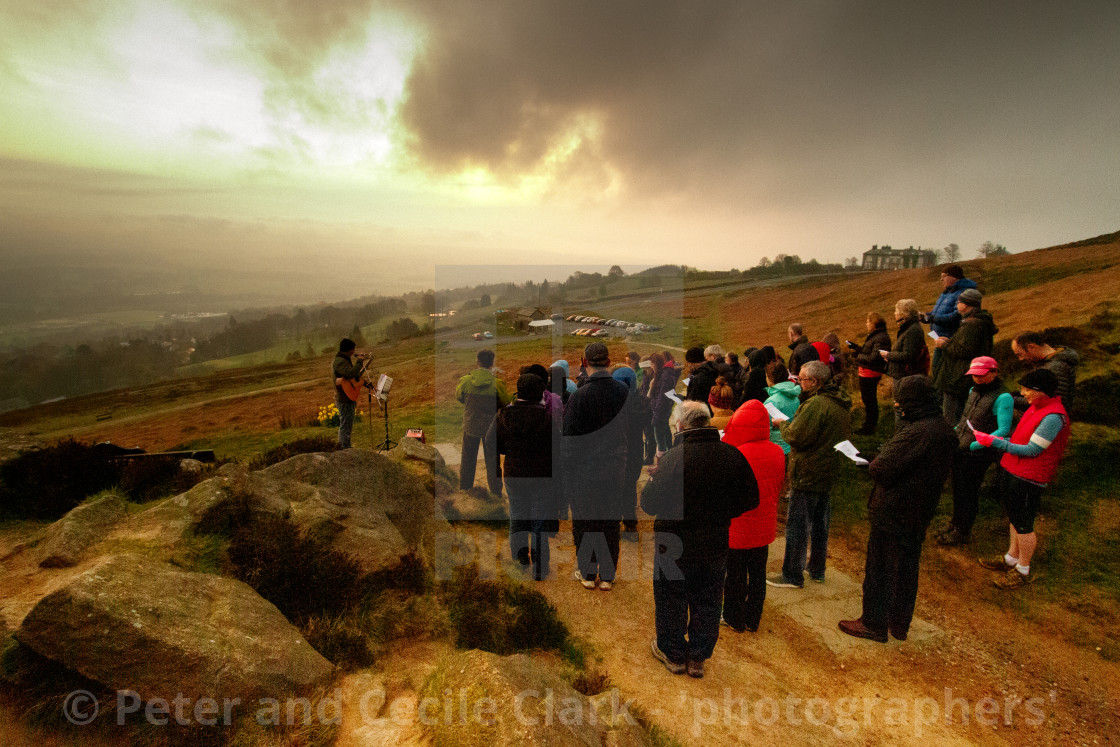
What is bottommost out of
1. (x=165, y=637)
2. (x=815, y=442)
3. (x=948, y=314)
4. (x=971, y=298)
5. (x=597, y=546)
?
(x=597, y=546)

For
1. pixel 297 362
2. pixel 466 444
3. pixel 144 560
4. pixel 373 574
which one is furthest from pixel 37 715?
pixel 297 362

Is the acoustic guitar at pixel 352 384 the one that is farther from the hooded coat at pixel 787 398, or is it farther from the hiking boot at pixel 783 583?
the hiking boot at pixel 783 583

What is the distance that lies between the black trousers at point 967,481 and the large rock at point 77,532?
920 cm

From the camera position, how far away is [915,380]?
4379mm

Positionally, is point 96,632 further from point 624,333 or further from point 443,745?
point 624,333

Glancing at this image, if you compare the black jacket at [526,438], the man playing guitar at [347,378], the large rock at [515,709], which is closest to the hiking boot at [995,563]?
the large rock at [515,709]

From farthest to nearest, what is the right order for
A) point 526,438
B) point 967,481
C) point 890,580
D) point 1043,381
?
point 967,481
point 526,438
point 1043,381
point 890,580

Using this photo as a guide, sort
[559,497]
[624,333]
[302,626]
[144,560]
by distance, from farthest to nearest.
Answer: [624,333]
[559,497]
[302,626]
[144,560]

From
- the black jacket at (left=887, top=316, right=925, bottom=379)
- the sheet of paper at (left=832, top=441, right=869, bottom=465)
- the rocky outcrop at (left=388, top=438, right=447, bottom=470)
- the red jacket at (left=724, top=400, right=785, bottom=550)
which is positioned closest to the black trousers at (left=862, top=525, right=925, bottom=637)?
the sheet of paper at (left=832, top=441, right=869, bottom=465)

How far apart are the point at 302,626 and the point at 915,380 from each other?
582cm

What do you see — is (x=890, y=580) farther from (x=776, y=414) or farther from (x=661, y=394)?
(x=661, y=394)

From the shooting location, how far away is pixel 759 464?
15.4ft

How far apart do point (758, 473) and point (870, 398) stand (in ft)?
19.6

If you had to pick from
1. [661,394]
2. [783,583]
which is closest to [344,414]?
[661,394]
